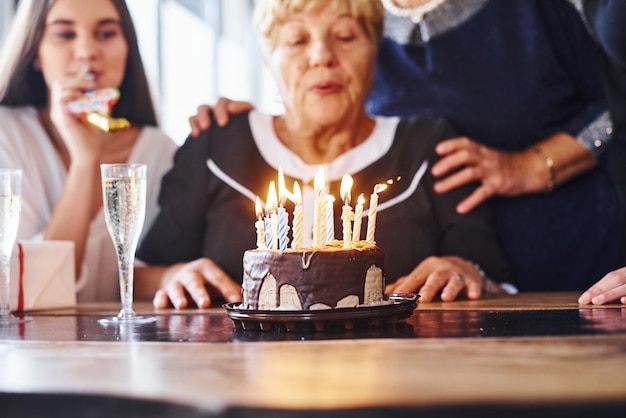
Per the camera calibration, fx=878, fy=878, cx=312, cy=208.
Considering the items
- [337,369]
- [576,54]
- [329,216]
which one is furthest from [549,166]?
[337,369]

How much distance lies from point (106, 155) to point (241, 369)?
1.77 meters

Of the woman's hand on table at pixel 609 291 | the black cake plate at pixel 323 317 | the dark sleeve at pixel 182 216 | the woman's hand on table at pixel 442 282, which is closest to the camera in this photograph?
the black cake plate at pixel 323 317

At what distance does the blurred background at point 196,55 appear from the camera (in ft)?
18.8

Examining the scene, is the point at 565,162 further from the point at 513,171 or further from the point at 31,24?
the point at 31,24

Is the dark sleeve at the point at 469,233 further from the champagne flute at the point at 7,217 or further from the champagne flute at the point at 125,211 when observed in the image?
the champagne flute at the point at 7,217

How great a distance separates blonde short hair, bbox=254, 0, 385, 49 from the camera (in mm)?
2131

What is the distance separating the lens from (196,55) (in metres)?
6.94

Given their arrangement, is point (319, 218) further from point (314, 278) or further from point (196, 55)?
point (196, 55)

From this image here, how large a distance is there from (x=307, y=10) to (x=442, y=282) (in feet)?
2.55

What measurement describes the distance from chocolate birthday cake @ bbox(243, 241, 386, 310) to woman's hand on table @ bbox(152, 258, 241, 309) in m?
0.51

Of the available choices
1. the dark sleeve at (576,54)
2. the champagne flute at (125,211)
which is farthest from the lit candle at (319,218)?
the dark sleeve at (576,54)

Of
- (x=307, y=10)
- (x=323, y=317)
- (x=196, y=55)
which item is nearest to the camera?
(x=323, y=317)

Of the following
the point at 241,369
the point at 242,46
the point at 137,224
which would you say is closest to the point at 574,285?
the point at 137,224

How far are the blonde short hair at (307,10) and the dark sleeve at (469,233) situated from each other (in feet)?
1.21
